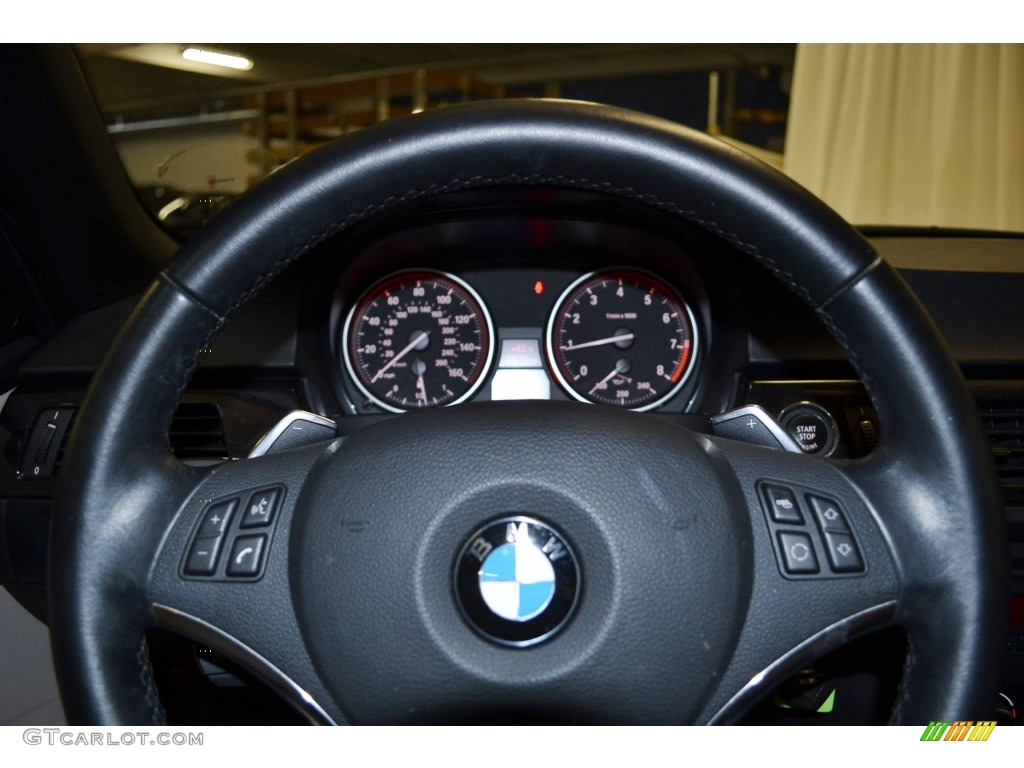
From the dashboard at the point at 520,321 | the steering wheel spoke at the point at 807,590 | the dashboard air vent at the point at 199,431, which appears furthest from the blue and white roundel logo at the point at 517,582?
the dashboard at the point at 520,321

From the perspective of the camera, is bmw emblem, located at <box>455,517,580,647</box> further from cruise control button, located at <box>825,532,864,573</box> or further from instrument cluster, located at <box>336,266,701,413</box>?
instrument cluster, located at <box>336,266,701,413</box>

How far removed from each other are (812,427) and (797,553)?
2.72ft

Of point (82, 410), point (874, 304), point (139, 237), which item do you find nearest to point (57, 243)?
point (139, 237)

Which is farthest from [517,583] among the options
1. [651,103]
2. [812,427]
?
[651,103]

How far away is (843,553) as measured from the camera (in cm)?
73

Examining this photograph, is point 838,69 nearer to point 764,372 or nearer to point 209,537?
point 764,372

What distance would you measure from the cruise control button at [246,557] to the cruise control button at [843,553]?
17.9 inches

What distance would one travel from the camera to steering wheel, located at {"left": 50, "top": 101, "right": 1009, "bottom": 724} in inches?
27.0

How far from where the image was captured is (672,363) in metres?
1.79

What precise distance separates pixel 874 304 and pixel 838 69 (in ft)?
11.0

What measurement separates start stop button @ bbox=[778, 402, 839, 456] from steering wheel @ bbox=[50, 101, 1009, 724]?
2.56ft

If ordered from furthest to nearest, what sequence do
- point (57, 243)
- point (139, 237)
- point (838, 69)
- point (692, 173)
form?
point (838, 69) < point (139, 237) < point (57, 243) < point (692, 173)

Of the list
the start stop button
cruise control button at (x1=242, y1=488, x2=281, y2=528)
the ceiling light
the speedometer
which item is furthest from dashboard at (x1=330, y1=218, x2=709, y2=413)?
cruise control button at (x1=242, y1=488, x2=281, y2=528)

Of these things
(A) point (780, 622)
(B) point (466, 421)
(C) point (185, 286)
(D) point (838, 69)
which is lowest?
(A) point (780, 622)
